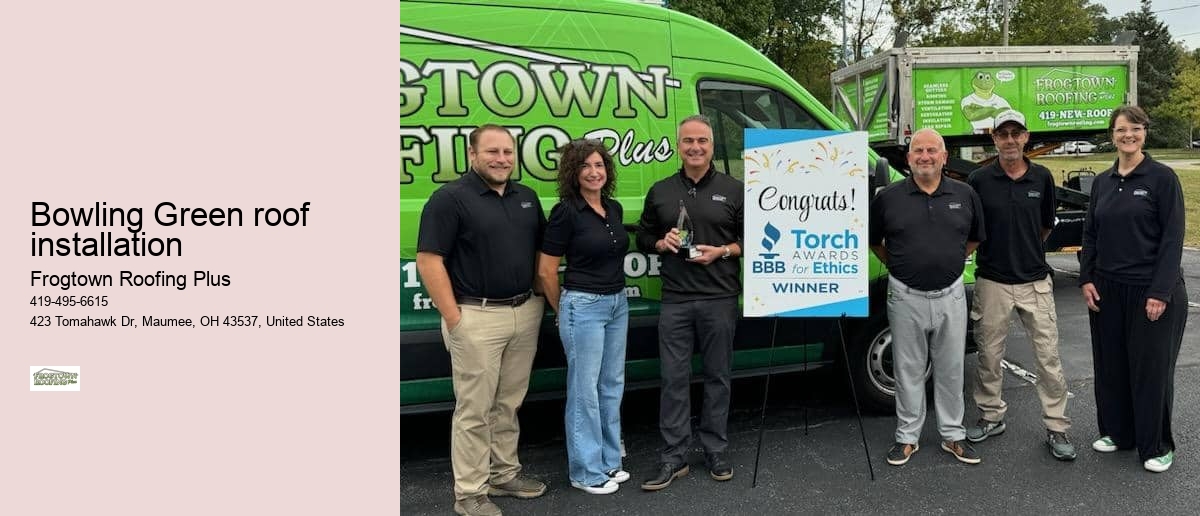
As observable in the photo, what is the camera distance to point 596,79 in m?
3.57

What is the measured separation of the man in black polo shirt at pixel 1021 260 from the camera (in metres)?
3.62

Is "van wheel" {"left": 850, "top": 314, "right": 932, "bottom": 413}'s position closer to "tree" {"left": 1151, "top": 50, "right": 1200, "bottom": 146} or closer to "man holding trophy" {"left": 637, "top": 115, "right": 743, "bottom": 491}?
"man holding trophy" {"left": 637, "top": 115, "right": 743, "bottom": 491}

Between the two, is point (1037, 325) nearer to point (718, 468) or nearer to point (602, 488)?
point (718, 468)

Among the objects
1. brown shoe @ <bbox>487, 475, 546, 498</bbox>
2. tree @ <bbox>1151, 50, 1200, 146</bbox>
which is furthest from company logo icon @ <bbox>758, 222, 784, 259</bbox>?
tree @ <bbox>1151, 50, 1200, 146</bbox>

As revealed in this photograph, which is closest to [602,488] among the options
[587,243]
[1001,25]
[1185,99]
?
[587,243]

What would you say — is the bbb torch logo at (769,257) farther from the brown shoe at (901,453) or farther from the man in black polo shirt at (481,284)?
the brown shoe at (901,453)

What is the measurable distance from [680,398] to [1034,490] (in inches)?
62.3

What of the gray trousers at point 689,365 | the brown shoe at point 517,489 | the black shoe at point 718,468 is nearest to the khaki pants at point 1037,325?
the gray trousers at point 689,365

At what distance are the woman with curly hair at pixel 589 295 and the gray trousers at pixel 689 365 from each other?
22 cm

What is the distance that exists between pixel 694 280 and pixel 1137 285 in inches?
79.0

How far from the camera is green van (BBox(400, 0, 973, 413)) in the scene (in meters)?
3.38

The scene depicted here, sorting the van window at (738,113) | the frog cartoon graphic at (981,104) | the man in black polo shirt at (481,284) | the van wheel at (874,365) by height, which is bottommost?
the van wheel at (874,365)
